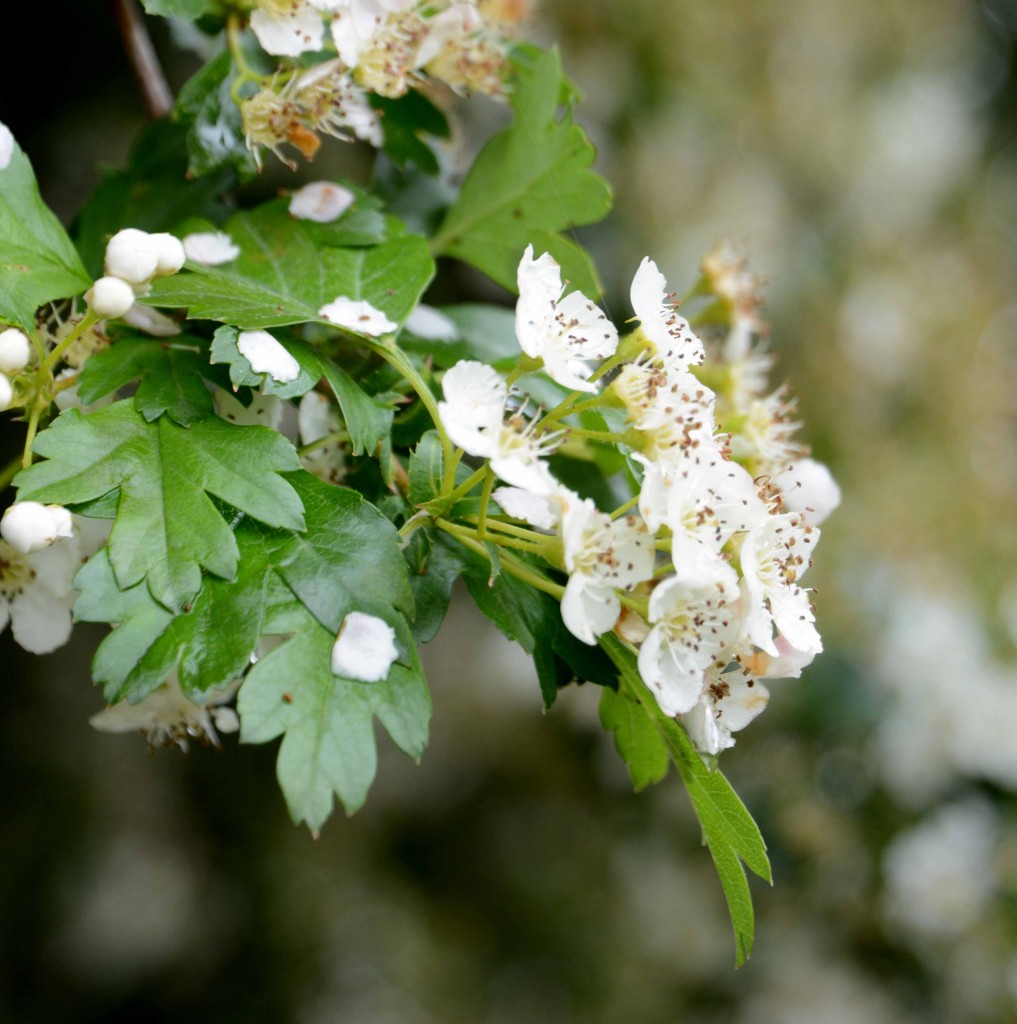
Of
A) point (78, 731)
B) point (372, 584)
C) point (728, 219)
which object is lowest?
point (78, 731)

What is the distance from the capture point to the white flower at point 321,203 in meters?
0.62

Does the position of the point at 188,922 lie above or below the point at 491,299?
below

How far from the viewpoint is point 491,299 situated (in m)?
1.77

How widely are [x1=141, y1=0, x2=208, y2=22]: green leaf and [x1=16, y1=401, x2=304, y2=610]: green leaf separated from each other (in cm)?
24

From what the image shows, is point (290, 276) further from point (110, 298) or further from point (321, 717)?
point (321, 717)

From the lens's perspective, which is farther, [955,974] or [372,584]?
A: [955,974]

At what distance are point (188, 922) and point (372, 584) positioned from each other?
Result: 55.3 inches

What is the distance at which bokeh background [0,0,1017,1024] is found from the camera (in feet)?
4.84

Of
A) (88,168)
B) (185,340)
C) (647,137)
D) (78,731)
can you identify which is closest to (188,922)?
(78,731)

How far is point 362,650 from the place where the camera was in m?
0.45

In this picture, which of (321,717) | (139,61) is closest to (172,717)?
(321,717)

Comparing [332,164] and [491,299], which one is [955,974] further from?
[332,164]

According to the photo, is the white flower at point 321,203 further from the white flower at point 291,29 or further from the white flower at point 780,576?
the white flower at point 780,576

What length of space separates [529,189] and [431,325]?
12 cm
